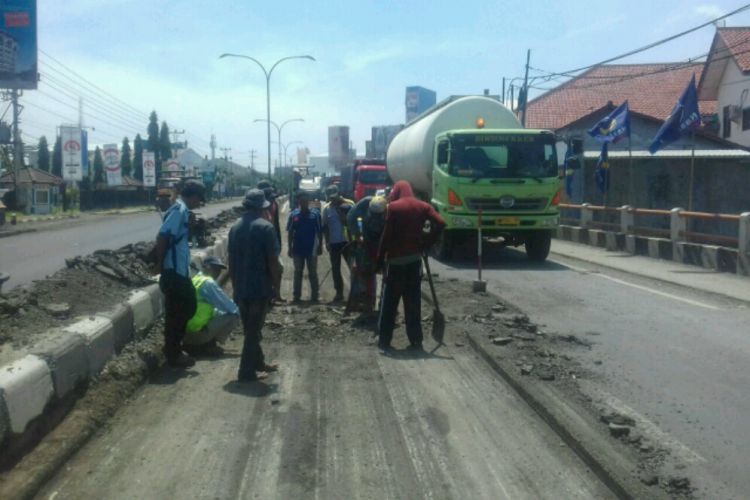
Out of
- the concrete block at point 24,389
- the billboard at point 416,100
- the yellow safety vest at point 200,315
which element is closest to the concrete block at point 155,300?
the yellow safety vest at point 200,315

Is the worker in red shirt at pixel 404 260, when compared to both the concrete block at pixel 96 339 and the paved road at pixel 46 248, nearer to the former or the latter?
the concrete block at pixel 96 339

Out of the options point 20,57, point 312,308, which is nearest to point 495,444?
point 312,308

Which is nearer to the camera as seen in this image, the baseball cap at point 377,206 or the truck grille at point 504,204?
the baseball cap at point 377,206

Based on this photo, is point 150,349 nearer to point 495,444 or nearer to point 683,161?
point 495,444

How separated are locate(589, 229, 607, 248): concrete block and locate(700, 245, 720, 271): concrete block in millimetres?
5230

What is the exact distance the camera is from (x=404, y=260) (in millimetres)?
9594

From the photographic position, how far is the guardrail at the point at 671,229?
17.0m

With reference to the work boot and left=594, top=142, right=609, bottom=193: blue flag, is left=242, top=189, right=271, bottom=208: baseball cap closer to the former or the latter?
the work boot

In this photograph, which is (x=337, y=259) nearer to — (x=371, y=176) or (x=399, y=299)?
(x=399, y=299)

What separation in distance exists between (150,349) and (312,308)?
3.99 m

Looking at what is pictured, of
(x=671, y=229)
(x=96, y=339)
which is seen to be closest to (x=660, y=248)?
(x=671, y=229)

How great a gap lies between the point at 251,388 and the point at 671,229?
14.5m

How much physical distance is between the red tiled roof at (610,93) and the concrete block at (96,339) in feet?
146

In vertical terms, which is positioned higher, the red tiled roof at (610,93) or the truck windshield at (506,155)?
the red tiled roof at (610,93)
